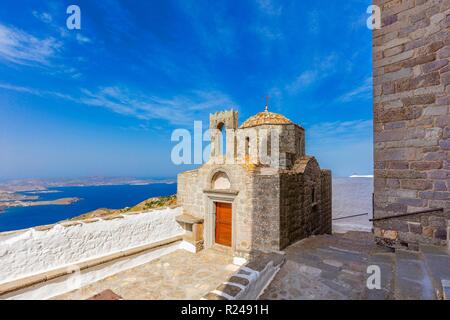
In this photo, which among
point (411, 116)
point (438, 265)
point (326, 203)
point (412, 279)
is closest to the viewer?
point (412, 279)

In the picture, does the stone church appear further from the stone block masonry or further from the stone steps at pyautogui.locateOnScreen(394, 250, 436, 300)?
the stone steps at pyautogui.locateOnScreen(394, 250, 436, 300)

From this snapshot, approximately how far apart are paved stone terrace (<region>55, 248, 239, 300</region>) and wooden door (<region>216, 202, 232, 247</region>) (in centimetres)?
38

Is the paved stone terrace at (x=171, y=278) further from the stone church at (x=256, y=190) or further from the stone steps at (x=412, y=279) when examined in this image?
the stone steps at (x=412, y=279)

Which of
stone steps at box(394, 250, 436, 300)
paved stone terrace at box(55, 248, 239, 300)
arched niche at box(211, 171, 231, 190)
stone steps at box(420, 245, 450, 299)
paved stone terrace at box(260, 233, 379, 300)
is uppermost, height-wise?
arched niche at box(211, 171, 231, 190)

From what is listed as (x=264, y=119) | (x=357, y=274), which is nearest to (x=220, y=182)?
(x=264, y=119)

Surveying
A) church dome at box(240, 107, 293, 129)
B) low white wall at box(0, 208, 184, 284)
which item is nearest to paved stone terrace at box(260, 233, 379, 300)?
low white wall at box(0, 208, 184, 284)

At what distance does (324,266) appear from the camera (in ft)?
16.8

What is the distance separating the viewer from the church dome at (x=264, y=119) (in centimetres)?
1000

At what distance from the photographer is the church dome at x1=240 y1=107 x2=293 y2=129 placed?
9997 millimetres

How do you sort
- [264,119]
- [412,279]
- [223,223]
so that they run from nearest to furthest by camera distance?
1. [412,279]
2. [223,223]
3. [264,119]

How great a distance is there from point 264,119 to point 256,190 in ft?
13.9

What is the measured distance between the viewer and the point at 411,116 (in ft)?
Answer: 13.5

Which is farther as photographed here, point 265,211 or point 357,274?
point 265,211

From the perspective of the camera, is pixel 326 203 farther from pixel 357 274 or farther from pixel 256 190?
pixel 357 274
